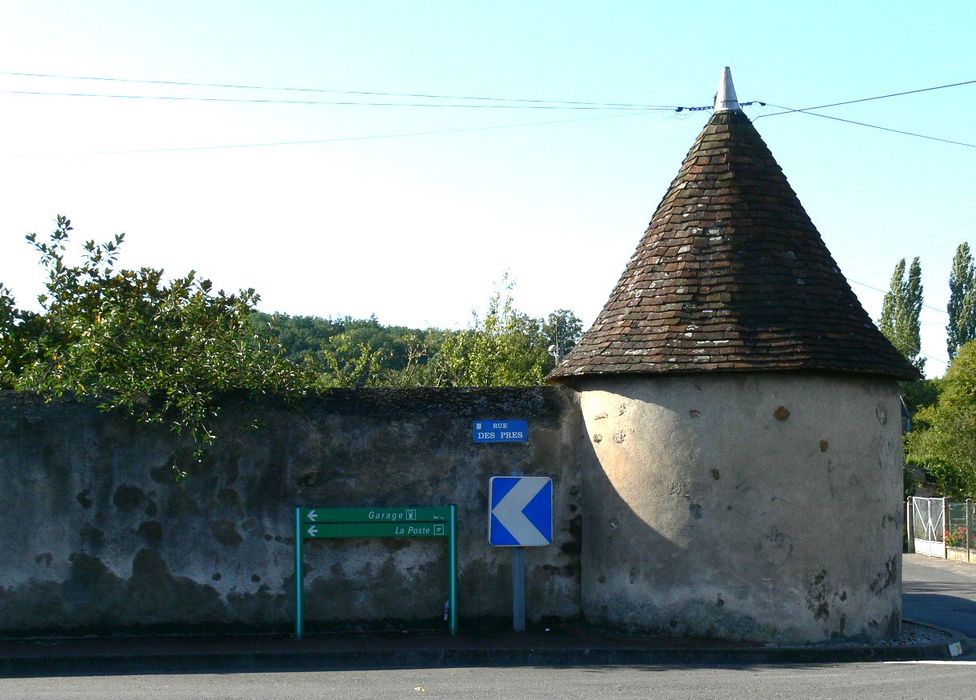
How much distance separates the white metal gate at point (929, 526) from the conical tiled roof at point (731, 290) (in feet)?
66.8

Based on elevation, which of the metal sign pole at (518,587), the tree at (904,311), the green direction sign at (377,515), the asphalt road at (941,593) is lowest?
the asphalt road at (941,593)

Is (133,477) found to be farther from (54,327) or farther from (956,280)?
(956,280)

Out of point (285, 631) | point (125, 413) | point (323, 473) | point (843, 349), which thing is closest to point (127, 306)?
point (125, 413)

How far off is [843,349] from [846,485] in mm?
1396

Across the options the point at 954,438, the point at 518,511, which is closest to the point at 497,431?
the point at 518,511

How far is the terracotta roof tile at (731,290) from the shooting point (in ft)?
38.3

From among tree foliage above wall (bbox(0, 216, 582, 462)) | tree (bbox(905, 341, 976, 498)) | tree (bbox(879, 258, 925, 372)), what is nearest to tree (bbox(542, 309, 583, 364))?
tree (bbox(879, 258, 925, 372))

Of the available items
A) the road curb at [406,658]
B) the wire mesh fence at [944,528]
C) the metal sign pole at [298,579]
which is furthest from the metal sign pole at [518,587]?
the wire mesh fence at [944,528]

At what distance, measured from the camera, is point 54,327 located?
1415 cm

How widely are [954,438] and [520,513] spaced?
1164 inches

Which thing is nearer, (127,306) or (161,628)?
(161,628)

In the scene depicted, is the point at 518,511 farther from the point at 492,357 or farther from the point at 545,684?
the point at 492,357

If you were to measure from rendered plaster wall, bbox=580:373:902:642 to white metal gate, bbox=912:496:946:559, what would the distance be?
20654mm

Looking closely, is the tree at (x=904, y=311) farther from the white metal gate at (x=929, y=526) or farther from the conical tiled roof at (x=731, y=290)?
the conical tiled roof at (x=731, y=290)
